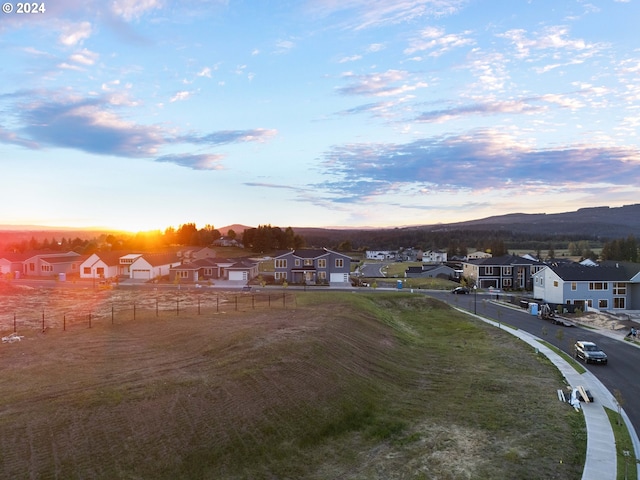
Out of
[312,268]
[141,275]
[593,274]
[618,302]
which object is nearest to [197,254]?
[141,275]

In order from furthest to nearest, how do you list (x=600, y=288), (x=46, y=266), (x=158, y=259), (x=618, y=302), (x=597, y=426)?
(x=46, y=266) → (x=158, y=259) → (x=618, y=302) → (x=600, y=288) → (x=597, y=426)

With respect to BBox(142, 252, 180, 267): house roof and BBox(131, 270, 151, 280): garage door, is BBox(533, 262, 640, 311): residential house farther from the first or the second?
BBox(142, 252, 180, 267): house roof

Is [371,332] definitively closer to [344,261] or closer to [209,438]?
[209,438]

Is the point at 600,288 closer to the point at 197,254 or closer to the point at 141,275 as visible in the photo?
the point at 141,275

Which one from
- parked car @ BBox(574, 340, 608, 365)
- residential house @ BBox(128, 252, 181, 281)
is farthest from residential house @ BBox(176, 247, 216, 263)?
parked car @ BBox(574, 340, 608, 365)

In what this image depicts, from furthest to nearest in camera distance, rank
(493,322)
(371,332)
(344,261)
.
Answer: (344,261) → (493,322) → (371,332)

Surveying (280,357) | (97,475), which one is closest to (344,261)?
(280,357)
